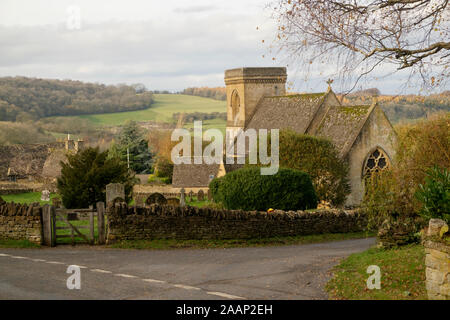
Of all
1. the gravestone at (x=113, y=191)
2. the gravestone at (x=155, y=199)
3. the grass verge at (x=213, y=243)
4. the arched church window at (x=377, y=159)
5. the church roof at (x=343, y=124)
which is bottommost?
the grass verge at (x=213, y=243)

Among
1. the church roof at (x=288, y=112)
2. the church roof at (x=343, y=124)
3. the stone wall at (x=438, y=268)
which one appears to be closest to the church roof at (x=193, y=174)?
the church roof at (x=288, y=112)

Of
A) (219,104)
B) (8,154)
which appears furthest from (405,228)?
(219,104)

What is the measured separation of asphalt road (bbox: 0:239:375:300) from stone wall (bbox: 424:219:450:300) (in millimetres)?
2100

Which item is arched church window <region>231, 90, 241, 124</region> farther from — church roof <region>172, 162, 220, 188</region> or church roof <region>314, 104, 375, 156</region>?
church roof <region>314, 104, 375, 156</region>

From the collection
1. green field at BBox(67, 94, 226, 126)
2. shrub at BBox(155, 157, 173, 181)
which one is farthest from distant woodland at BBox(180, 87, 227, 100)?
shrub at BBox(155, 157, 173, 181)

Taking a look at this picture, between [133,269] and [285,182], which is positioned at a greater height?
[285,182]

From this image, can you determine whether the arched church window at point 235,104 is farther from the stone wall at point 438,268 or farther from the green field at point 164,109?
the green field at point 164,109

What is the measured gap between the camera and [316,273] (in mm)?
14000

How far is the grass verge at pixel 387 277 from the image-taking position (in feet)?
36.7

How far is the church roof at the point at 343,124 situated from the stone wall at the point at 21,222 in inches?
1042

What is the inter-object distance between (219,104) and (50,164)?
9590 centimetres

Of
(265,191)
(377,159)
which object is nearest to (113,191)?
(265,191)
